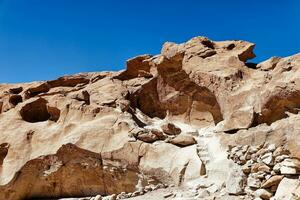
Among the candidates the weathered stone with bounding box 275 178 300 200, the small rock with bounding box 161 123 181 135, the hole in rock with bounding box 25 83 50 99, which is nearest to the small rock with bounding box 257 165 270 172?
the weathered stone with bounding box 275 178 300 200

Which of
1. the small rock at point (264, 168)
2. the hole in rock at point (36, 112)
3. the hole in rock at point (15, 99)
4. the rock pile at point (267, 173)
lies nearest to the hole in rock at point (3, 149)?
the hole in rock at point (36, 112)

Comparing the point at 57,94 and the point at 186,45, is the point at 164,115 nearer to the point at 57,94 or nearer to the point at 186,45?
the point at 186,45

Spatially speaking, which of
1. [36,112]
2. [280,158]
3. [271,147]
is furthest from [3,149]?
[280,158]

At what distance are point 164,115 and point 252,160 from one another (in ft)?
20.9

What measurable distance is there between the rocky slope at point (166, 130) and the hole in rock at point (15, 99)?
50 mm

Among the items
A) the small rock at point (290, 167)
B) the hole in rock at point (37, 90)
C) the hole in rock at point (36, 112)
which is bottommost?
the small rock at point (290, 167)

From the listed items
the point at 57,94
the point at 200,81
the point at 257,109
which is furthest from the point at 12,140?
the point at 257,109

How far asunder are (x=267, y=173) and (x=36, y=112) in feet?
39.0

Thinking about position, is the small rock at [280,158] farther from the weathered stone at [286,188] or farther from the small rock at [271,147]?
the weathered stone at [286,188]

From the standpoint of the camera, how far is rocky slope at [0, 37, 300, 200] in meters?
11.7

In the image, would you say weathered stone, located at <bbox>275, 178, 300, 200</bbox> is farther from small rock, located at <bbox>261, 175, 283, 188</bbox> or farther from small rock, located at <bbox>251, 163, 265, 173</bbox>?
small rock, located at <bbox>251, 163, 265, 173</bbox>

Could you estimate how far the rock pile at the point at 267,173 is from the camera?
10.2 meters

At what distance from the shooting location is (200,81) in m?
16.0

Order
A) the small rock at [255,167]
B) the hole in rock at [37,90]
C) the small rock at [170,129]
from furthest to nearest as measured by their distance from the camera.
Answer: the hole in rock at [37,90] < the small rock at [170,129] < the small rock at [255,167]
